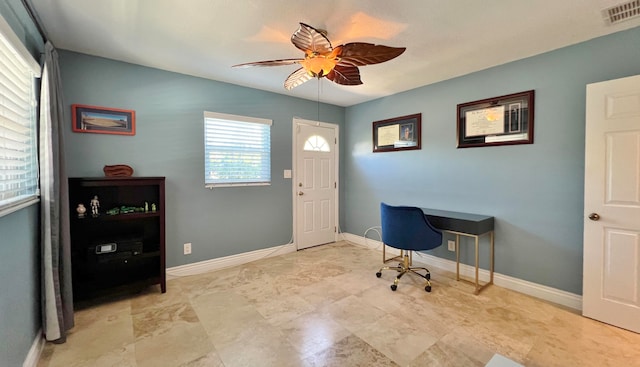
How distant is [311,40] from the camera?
1.77 meters

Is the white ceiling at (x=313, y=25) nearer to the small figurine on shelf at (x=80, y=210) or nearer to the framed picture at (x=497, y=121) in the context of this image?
the framed picture at (x=497, y=121)

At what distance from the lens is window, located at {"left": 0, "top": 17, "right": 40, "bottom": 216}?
1456 mm

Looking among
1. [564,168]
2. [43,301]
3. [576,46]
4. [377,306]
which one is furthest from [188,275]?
[576,46]

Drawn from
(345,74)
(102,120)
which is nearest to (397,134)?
(345,74)

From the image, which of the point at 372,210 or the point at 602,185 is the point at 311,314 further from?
the point at 602,185

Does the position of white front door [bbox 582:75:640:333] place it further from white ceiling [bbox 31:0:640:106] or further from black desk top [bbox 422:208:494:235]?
black desk top [bbox 422:208:494:235]

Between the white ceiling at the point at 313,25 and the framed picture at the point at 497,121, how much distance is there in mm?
413

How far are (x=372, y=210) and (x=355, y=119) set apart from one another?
5.16 feet

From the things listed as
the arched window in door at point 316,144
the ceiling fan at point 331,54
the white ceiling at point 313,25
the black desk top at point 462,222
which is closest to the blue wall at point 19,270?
the white ceiling at point 313,25

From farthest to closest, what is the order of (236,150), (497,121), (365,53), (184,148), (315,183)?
(315,183)
(236,150)
(184,148)
(497,121)
(365,53)

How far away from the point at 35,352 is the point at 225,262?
1824 millimetres

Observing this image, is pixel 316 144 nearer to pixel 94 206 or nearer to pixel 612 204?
pixel 94 206

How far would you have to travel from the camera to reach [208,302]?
2.53 meters

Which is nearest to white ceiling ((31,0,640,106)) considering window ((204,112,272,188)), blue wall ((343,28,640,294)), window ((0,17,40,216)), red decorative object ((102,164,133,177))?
blue wall ((343,28,640,294))
